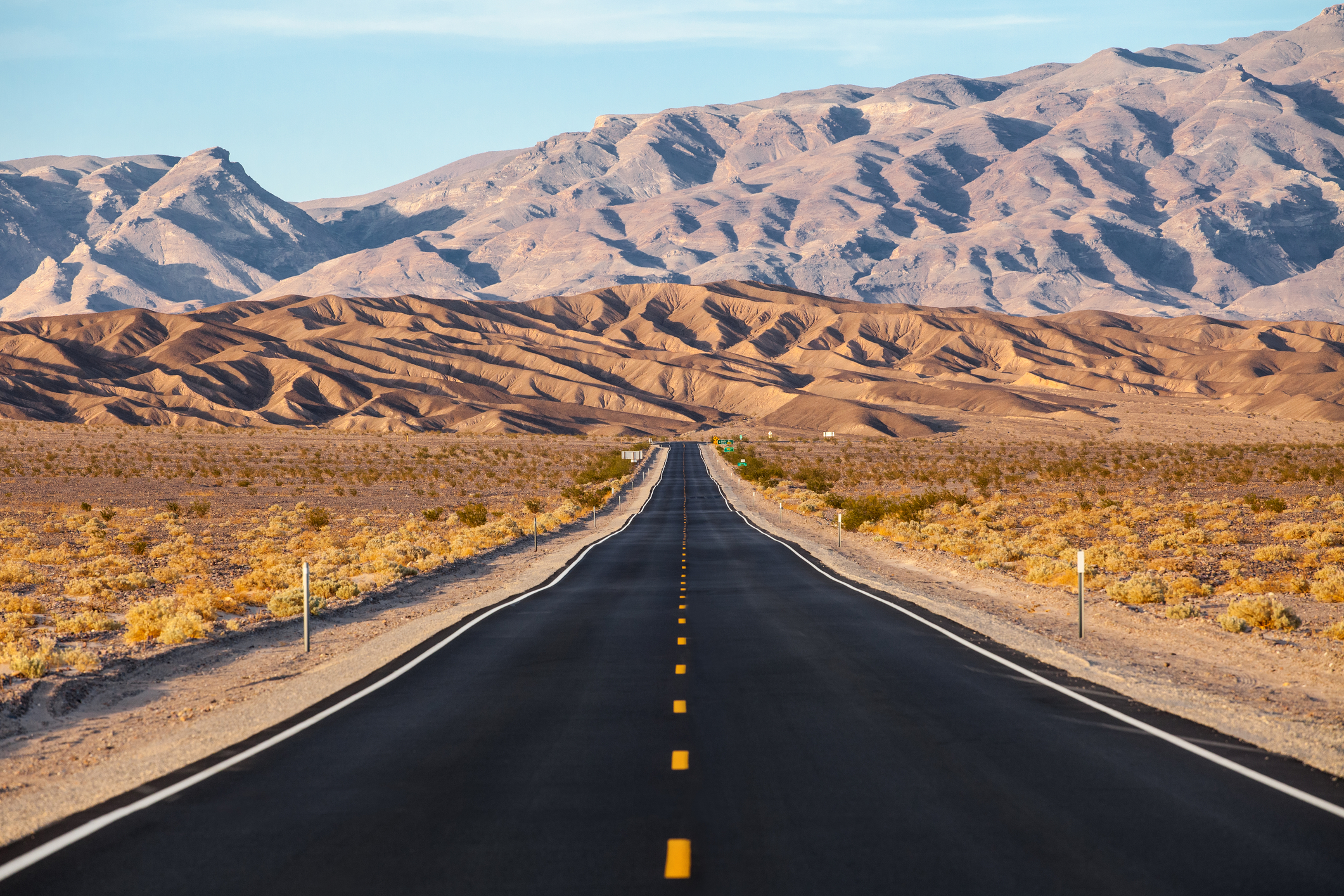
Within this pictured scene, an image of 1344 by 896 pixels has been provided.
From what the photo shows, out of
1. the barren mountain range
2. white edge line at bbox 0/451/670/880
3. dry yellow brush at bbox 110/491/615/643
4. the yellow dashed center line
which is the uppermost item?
the barren mountain range

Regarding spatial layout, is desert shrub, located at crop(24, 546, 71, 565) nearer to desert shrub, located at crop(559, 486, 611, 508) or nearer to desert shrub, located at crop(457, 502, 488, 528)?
desert shrub, located at crop(457, 502, 488, 528)

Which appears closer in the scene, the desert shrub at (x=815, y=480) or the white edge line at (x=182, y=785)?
the white edge line at (x=182, y=785)

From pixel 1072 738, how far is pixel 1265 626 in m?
8.96

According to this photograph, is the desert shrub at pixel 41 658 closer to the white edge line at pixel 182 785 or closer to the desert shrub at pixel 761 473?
the white edge line at pixel 182 785

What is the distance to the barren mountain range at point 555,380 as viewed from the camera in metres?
140

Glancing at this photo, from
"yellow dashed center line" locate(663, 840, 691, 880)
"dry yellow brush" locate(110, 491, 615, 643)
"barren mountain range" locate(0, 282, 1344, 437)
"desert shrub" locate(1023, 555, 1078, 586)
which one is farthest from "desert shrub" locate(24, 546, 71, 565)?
"barren mountain range" locate(0, 282, 1344, 437)

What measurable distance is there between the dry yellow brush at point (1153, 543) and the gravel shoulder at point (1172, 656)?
2.25 ft

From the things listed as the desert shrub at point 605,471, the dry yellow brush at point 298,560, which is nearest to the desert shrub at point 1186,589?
the dry yellow brush at point 298,560

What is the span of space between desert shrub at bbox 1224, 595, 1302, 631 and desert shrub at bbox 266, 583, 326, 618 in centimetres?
1425

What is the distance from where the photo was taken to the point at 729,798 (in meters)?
7.67

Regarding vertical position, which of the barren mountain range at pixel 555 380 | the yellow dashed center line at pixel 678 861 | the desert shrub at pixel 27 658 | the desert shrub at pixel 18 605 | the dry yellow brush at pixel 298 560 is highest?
the barren mountain range at pixel 555 380

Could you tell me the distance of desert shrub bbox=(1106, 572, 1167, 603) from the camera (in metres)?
19.8

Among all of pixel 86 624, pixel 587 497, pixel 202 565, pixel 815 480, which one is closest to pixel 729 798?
pixel 86 624

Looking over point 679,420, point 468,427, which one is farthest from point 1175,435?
point 468,427
